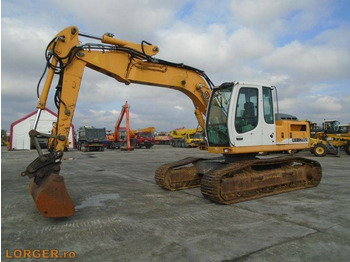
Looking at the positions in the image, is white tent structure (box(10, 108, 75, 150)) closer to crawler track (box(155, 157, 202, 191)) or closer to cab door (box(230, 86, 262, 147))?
crawler track (box(155, 157, 202, 191))

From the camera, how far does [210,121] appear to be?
7152 millimetres

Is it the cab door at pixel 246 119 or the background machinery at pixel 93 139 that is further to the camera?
the background machinery at pixel 93 139

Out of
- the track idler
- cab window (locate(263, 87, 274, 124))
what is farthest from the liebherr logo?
the track idler

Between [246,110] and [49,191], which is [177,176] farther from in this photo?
[49,191]

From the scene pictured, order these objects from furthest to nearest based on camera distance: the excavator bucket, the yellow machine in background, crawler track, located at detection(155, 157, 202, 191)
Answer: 1. the yellow machine in background
2. crawler track, located at detection(155, 157, 202, 191)
3. the excavator bucket

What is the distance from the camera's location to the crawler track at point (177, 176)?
7.34m

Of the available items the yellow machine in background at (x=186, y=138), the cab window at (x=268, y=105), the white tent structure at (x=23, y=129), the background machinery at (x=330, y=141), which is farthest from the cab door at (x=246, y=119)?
the white tent structure at (x=23, y=129)

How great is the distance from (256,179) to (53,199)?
4.33 meters

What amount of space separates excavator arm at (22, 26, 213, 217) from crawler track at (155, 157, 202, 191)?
1.47 meters

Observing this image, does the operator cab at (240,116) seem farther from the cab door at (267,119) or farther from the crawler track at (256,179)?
the crawler track at (256,179)

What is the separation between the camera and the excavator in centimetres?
587

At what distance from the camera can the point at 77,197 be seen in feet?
21.9

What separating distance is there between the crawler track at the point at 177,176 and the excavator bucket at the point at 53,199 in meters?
3.06

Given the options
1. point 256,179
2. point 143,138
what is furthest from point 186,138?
point 256,179
